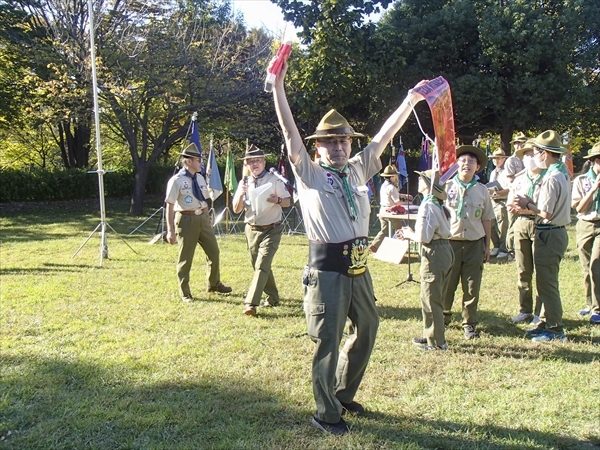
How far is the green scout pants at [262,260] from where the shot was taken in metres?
6.43

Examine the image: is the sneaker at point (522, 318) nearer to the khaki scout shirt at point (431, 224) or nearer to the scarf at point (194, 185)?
the khaki scout shirt at point (431, 224)

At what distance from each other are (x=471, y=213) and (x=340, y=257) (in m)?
2.78

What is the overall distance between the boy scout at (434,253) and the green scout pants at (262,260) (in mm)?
2007

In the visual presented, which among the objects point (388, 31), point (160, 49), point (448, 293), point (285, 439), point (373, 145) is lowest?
point (285, 439)

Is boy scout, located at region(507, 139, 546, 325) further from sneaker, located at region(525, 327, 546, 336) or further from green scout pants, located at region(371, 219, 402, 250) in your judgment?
green scout pants, located at region(371, 219, 402, 250)

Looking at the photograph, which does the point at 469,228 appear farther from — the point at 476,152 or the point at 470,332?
the point at 470,332

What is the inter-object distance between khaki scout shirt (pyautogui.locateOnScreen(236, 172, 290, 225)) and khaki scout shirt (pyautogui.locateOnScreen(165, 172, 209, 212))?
0.84 metres

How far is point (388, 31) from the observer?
21391 millimetres

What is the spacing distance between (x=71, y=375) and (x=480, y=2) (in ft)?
70.4

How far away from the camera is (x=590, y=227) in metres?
6.46

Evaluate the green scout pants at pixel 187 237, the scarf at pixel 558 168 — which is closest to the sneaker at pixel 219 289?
the green scout pants at pixel 187 237

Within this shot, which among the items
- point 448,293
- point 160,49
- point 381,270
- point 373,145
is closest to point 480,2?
point 160,49

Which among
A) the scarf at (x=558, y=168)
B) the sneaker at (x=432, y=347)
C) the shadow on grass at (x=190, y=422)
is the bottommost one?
the shadow on grass at (x=190, y=422)

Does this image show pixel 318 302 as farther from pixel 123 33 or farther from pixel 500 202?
pixel 123 33
